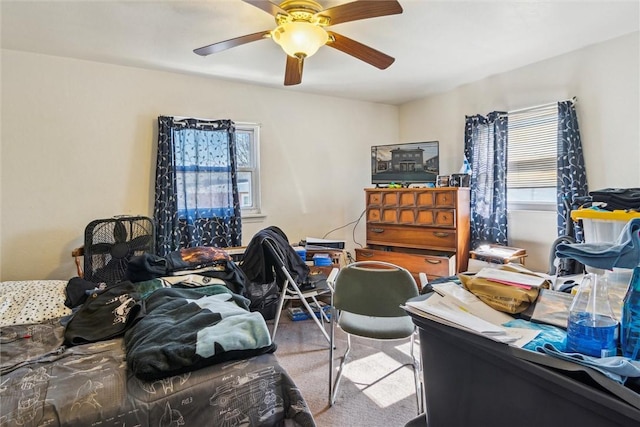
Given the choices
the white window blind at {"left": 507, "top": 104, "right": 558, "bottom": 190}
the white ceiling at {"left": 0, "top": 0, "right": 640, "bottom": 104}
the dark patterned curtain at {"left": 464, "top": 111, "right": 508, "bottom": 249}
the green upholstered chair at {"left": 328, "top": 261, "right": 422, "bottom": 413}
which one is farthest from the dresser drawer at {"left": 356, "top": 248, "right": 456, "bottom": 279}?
the white ceiling at {"left": 0, "top": 0, "right": 640, "bottom": 104}

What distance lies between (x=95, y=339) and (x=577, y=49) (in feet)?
12.7

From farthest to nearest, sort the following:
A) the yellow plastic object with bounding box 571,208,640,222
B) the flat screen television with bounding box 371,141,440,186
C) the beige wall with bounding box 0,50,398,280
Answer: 1. the flat screen television with bounding box 371,141,440,186
2. the beige wall with bounding box 0,50,398,280
3. the yellow plastic object with bounding box 571,208,640,222

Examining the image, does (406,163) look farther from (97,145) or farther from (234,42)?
(97,145)

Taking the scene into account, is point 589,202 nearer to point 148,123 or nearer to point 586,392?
point 586,392

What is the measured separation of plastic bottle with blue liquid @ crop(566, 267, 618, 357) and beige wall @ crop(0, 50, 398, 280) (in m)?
3.24

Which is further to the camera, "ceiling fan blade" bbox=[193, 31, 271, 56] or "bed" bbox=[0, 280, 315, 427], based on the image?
"ceiling fan blade" bbox=[193, 31, 271, 56]

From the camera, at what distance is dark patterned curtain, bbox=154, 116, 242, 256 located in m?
3.11

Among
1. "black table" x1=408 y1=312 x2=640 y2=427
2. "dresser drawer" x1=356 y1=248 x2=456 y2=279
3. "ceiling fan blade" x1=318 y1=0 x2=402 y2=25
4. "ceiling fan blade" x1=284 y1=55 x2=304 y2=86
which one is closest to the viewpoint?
"black table" x1=408 y1=312 x2=640 y2=427

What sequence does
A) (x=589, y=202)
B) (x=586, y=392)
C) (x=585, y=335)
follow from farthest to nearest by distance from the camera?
(x=589, y=202) → (x=585, y=335) → (x=586, y=392)

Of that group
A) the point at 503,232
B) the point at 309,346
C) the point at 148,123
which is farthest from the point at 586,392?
the point at 148,123

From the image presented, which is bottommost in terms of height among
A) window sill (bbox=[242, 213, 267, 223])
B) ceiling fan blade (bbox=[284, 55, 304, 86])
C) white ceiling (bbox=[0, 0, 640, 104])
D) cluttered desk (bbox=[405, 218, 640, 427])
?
cluttered desk (bbox=[405, 218, 640, 427])

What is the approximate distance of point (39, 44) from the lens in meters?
2.55

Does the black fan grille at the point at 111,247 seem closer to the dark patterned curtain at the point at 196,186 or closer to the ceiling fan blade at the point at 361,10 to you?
the dark patterned curtain at the point at 196,186

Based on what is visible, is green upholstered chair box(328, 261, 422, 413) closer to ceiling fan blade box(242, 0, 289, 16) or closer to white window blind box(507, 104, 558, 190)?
ceiling fan blade box(242, 0, 289, 16)
